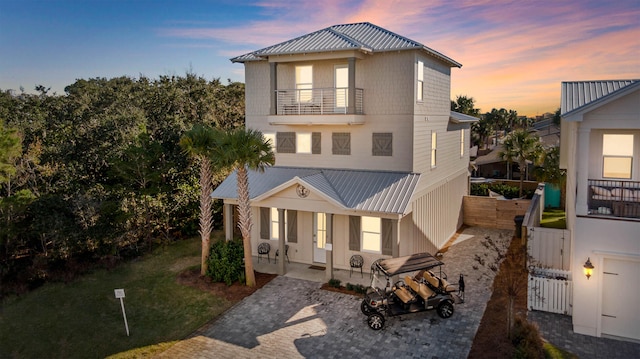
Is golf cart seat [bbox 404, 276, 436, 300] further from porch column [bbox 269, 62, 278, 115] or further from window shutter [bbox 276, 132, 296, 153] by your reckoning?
porch column [bbox 269, 62, 278, 115]

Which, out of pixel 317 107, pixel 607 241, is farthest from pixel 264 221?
pixel 607 241

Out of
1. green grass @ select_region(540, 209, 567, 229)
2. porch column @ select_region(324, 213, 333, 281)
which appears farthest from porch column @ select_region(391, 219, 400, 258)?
green grass @ select_region(540, 209, 567, 229)

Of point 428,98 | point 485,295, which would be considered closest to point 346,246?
point 485,295

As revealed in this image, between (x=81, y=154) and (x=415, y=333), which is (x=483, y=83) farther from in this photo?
(x=81, y=154)

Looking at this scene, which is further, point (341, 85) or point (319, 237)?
point (341, 85)

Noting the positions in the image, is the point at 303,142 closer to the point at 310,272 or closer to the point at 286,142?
the point at 286,142
